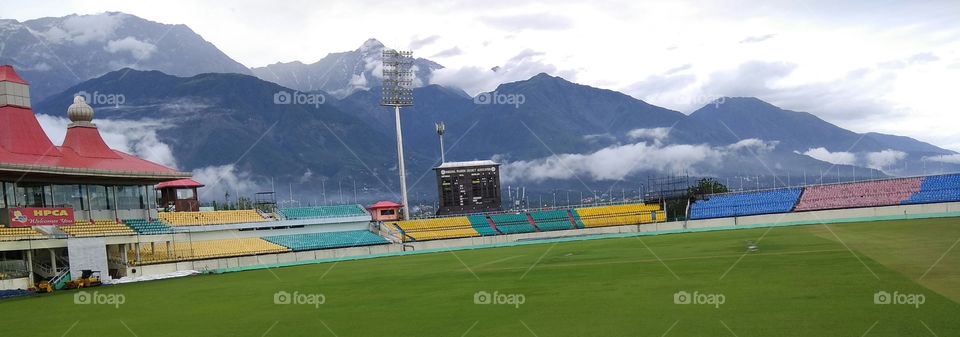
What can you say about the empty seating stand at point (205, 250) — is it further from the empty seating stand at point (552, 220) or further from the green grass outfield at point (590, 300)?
the empty seating stand at point (552, 220)

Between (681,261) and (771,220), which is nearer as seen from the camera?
(681,261)

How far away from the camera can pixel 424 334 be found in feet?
51.7

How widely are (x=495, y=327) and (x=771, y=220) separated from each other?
5610 cm

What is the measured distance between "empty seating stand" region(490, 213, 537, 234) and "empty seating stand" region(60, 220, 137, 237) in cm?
3635

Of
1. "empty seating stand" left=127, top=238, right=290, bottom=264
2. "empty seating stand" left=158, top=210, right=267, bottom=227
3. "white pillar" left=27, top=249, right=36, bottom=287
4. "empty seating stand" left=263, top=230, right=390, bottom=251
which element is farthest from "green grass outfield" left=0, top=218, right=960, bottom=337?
"empty seating stand" left=263, top=230, right=390, bottom=251

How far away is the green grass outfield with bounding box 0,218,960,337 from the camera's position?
14.8 metres

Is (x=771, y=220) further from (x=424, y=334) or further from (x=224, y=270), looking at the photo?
(x=424, y=334)

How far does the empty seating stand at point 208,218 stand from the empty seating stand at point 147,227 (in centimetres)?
561

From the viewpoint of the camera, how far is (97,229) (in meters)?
43.1

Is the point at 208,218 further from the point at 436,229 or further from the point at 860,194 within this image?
the point at 860,194

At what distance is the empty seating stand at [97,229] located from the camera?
41594 millimetres

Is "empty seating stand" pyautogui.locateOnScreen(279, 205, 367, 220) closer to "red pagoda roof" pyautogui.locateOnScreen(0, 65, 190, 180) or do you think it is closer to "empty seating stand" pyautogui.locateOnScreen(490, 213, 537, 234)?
"empty seating stand" pyautogui.locateOnScreen(490, 213, 537, 234)

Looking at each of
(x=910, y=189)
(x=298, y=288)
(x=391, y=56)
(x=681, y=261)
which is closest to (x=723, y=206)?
(x=910, y=189)

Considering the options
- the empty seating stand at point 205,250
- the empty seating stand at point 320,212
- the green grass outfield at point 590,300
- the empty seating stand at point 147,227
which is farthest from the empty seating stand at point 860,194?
the empty seating stand at point 147,227
